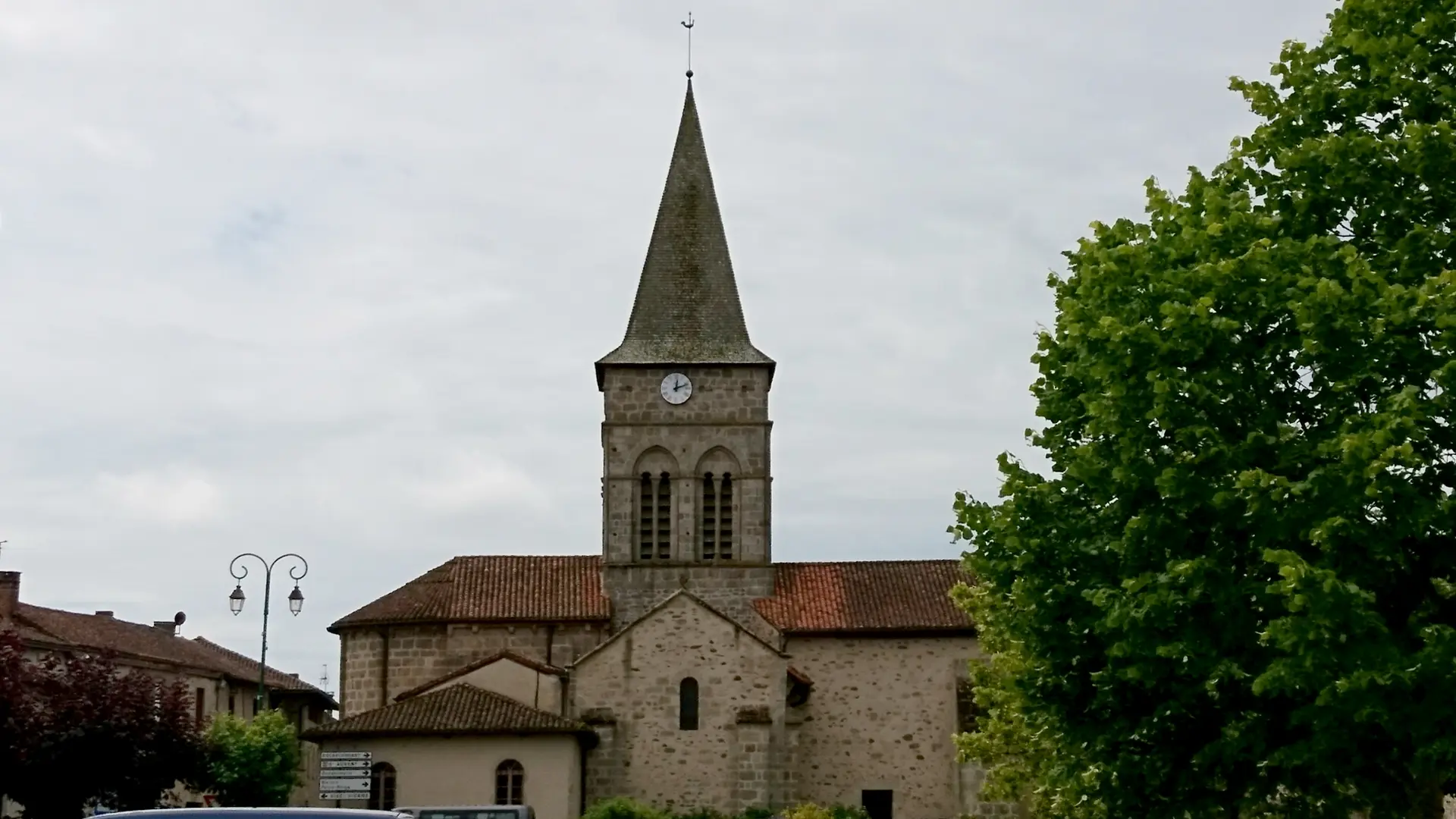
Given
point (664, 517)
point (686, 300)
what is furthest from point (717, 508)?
point (686, 300)

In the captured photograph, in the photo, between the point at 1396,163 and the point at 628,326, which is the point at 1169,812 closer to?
the point at 1396,163

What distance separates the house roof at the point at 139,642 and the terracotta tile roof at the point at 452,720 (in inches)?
669

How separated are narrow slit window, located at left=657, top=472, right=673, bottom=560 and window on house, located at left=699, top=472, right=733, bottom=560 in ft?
3.19

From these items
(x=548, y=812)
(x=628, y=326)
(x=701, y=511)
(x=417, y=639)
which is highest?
(x=628, y=326)

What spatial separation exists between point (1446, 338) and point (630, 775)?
30.9 meters

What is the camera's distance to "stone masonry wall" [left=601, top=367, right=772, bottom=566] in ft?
158

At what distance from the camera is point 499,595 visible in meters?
47.0

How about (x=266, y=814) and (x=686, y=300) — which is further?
(x=686, y=300)

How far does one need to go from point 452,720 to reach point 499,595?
7729 mm

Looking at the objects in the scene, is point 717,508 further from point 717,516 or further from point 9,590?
point 9,590

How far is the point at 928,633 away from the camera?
4538cm

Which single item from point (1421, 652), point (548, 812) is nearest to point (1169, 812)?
point (1421, 652)

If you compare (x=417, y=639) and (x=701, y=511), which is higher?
(x=701, y=511)

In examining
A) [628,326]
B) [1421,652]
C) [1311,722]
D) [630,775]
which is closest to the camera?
[1421,652]
